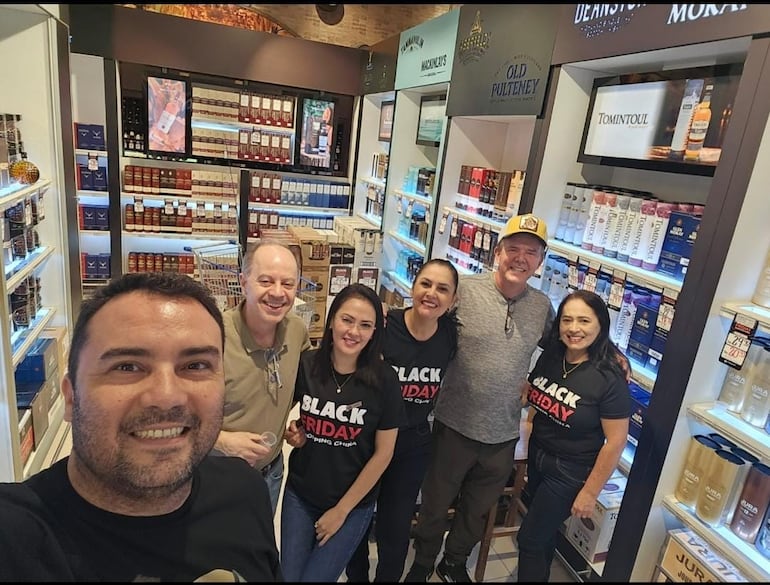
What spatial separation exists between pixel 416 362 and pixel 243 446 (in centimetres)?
78

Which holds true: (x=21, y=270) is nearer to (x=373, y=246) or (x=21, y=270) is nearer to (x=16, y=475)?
(x=16, y=475)

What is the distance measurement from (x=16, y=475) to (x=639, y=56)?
3473mm

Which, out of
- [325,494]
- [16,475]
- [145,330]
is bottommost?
[16,475]

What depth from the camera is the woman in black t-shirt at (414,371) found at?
2.04 meters

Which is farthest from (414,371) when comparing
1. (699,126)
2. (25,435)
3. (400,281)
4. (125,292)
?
(400,281)

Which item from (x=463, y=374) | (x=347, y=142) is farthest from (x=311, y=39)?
(x=463, y=374)

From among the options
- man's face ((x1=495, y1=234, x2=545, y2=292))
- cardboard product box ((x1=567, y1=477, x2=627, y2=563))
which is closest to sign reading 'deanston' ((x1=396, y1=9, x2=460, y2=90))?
man's face ((x1=495, y1=234, x2=545, y2=292))

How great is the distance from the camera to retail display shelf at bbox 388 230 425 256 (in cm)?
461

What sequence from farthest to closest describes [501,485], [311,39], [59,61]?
[311,39]
[59,61]
[501,485]

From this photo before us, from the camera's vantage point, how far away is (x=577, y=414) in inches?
80.1

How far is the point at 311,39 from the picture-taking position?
580 cm

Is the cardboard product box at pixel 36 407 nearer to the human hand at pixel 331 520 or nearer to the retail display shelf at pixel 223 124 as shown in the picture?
the human hand at pixel 331 520

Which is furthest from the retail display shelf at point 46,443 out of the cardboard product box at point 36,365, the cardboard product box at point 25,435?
the cardboard product box at point 36,365

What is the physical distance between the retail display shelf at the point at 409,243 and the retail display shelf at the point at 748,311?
281cm
